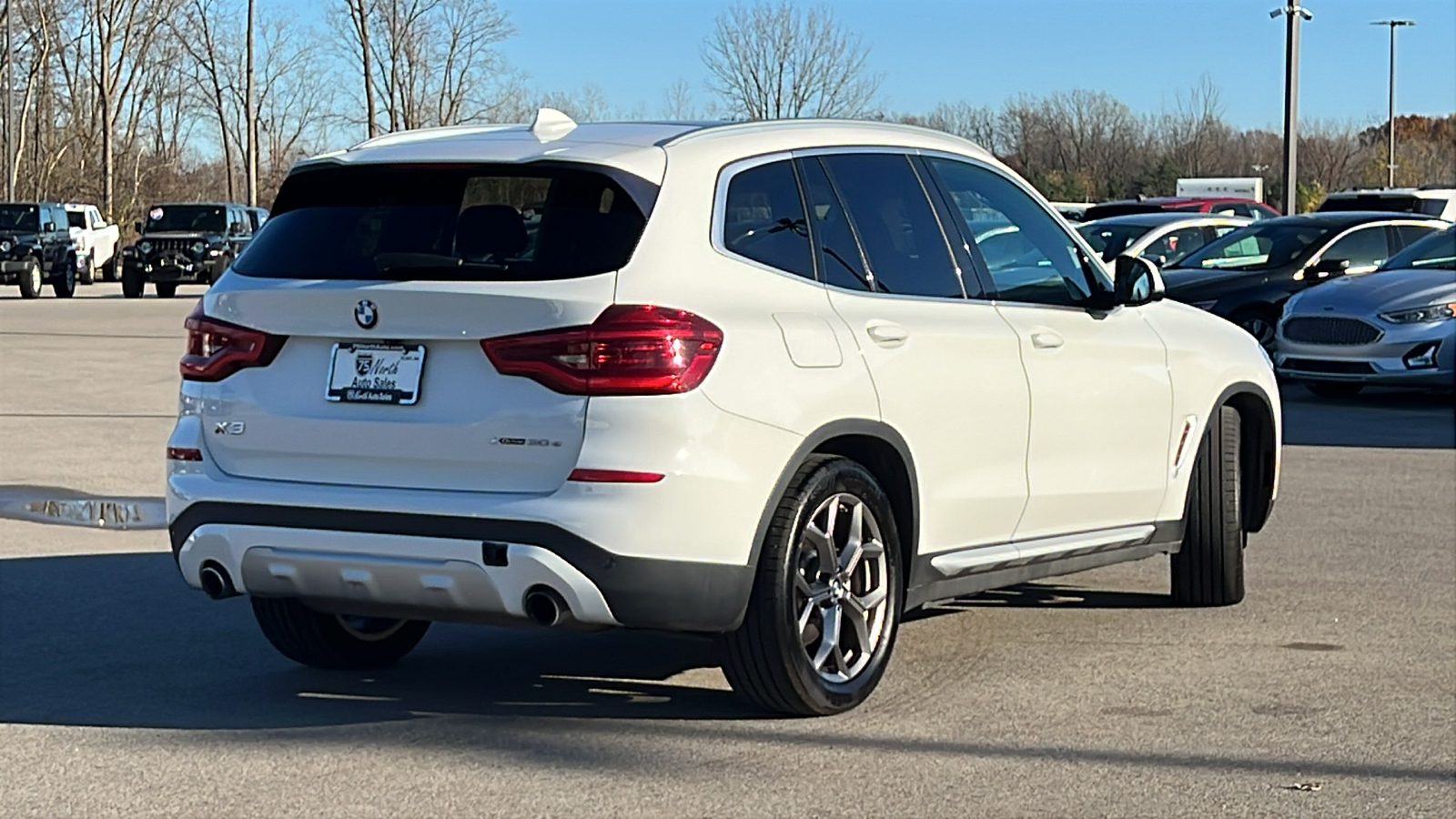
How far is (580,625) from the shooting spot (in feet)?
18.0

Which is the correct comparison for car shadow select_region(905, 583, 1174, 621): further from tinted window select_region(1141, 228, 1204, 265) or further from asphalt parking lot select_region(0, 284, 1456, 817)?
tinted window select_region(1141, 228, 1204, 265)

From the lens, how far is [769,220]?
6004mm

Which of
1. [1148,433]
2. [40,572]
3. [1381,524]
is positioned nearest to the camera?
[1148,433]

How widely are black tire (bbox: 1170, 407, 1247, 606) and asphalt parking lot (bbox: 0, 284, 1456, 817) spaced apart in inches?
6.5

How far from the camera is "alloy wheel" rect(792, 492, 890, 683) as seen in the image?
234 inches

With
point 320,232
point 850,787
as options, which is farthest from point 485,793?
point 320,232

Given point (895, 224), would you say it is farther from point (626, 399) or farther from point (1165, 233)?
point (1165, 233)

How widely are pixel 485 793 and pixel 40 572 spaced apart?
4.10 meters

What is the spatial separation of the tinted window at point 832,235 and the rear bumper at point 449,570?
1.04m

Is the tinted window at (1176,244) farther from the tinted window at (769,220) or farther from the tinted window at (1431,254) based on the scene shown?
the tinted window at (769,220)

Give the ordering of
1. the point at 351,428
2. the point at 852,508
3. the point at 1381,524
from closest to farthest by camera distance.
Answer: the point at 351,428 < the point at 852,508 < the point at 1381,524

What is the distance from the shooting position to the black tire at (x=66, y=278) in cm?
3766

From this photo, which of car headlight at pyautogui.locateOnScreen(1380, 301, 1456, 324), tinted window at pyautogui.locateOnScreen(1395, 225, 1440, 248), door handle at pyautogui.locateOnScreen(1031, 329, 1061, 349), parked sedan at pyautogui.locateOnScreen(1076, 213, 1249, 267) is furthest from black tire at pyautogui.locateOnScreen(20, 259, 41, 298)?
door handle at pyautogui.locateOnScreen(1031, 329, 1061, 349)

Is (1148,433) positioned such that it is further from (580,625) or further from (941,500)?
(580,625)
